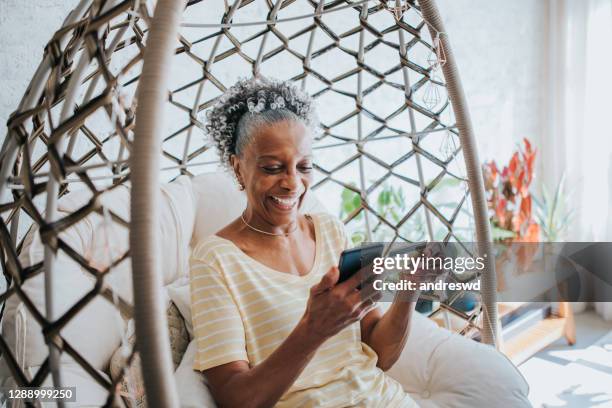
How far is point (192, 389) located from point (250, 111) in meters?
0.56

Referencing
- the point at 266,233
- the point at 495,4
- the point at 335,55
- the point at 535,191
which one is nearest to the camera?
the point at 266,233

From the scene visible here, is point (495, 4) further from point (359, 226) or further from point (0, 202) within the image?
point (0, 202)

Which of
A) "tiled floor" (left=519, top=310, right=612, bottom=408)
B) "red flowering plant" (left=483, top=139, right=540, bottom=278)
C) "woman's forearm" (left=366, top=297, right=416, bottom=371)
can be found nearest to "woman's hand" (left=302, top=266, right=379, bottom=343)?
"woman's forearm" (left=366, top=297, right=416, bottom=371)

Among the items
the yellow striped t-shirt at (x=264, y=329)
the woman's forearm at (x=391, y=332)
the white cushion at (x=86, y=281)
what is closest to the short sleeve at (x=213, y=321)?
the yellow striped t-shirt at (x=264, y=329)

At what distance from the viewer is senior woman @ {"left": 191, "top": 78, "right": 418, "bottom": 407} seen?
100 centimetres

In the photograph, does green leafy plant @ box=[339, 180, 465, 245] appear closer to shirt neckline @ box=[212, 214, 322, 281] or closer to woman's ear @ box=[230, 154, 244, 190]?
shirt neckline @ box=[212, 214, 322, 281]

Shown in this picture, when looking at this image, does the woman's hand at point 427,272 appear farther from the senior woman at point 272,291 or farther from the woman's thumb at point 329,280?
the woman's thumb at point 329,280

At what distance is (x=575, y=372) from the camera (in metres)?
2.68

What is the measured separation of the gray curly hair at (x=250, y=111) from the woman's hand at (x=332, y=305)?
39 centimetres

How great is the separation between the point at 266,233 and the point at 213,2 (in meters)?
1.11

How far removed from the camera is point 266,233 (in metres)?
1.20

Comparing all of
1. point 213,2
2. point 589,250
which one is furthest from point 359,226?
point 589,250

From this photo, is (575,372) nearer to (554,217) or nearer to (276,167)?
(554,217)

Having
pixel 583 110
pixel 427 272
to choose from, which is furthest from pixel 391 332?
pixel 583 110
